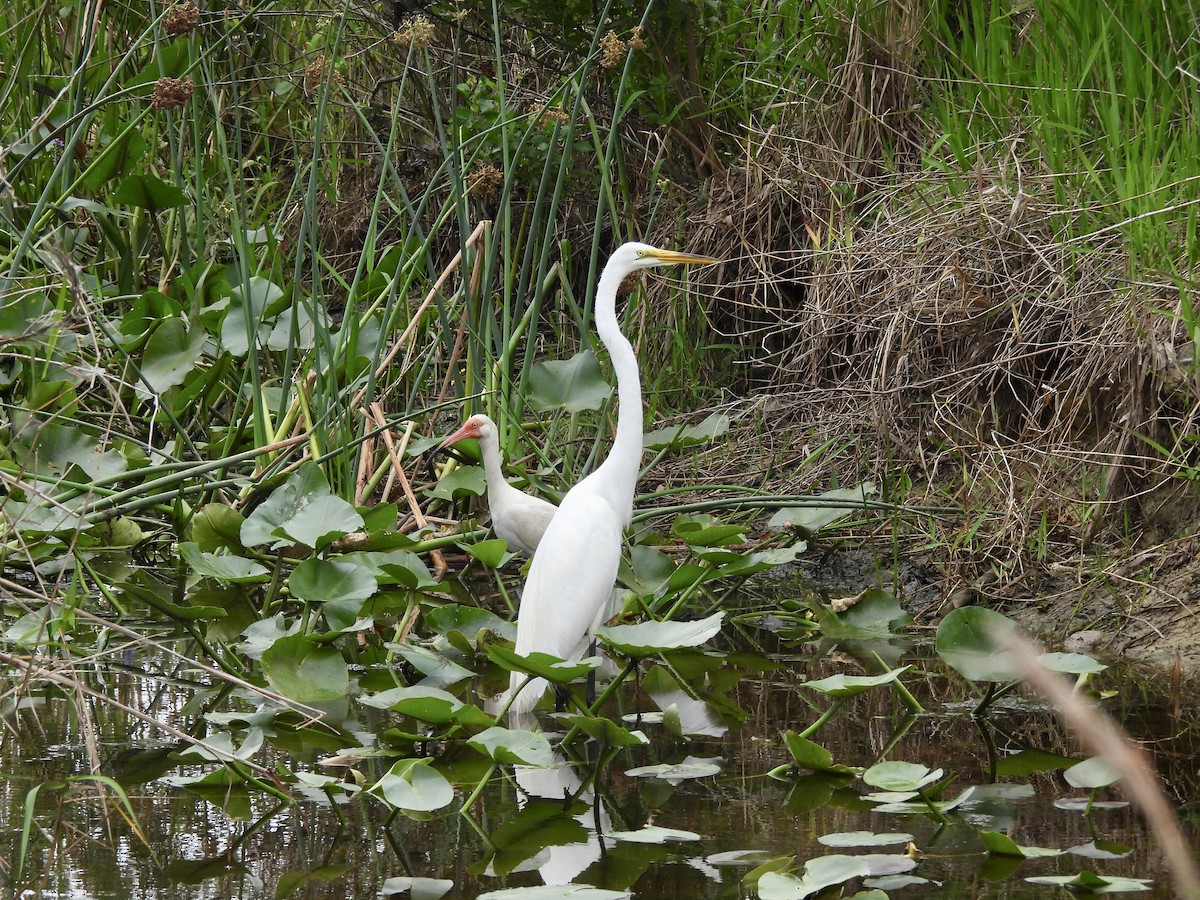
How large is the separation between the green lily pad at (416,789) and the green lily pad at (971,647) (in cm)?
106

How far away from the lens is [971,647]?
2.62 m

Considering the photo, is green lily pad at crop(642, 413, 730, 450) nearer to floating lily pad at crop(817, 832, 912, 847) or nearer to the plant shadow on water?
the plant shadow on water

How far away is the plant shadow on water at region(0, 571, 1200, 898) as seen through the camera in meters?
1.96

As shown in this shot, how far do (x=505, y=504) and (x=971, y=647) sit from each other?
1.65 m

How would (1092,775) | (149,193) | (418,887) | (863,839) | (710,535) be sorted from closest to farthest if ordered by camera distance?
(418,887)
(863,839)
(1092,775)
(710,535)
(149,193)

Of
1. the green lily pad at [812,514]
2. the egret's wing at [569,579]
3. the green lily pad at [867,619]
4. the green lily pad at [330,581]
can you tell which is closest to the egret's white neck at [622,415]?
the egret's wing at [569,579]

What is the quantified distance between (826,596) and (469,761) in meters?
1.74

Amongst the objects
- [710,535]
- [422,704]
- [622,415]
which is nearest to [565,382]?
[622,415]

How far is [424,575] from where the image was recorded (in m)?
3.28

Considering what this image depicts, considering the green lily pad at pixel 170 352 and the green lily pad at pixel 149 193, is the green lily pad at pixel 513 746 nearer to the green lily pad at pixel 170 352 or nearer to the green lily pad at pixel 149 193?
the green lily pad at pixel 170 352

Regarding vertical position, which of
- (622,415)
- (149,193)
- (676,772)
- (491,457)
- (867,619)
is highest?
(149,193)

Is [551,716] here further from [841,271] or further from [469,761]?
[841,271]

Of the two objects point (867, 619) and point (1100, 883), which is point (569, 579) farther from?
point (1100, 883)


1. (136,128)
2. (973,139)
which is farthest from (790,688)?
(136,128)
